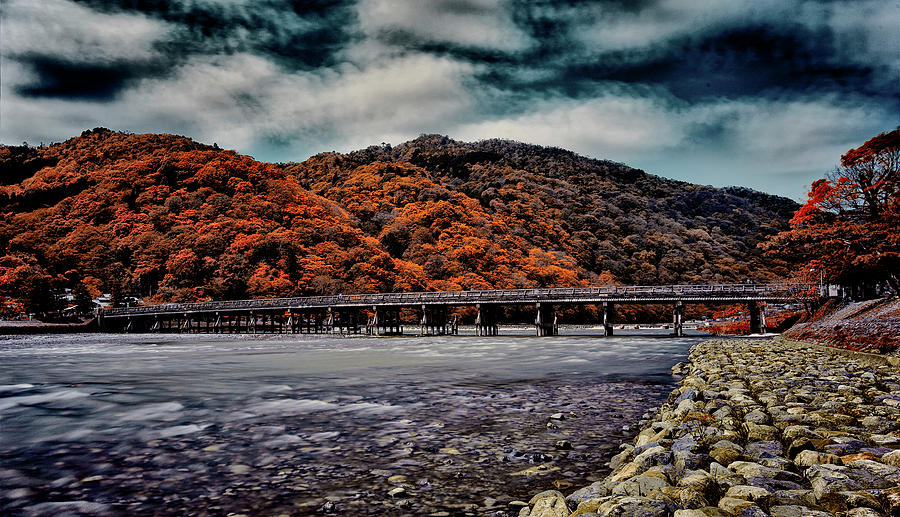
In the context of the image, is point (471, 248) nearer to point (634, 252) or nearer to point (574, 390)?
point (634, 252)

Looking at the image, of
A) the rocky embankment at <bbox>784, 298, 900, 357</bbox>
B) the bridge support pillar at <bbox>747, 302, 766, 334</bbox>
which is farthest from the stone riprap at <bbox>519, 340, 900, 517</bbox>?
the bridge support pillar at <bbox>747, 302, 766, 334</bbox>

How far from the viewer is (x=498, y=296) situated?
58.8 m

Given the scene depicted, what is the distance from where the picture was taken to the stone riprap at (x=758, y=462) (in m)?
3.83

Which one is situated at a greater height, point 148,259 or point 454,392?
point 148,259

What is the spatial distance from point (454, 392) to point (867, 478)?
10096 millimetres

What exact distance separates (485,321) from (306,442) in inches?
2175

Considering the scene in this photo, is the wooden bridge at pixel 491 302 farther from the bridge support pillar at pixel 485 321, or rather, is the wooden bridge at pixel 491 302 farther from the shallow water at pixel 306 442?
the shallow water at pixel 306 442

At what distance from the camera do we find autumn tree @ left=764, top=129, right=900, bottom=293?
31.2 m

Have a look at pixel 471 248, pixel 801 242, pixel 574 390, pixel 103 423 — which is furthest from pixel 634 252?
pixel 103 423

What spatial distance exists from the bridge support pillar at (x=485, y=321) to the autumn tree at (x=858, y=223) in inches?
1222

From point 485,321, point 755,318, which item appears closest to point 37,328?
point 485,321

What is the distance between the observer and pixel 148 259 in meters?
81.6

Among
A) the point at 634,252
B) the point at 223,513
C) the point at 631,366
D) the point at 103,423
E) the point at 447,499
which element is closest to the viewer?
the point at 223,513

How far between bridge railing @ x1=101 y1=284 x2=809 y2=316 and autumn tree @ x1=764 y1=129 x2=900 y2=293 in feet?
35.8
